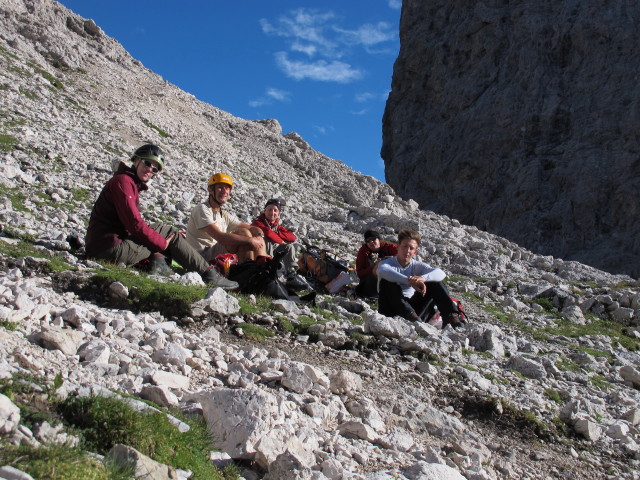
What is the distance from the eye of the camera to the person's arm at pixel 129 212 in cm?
883

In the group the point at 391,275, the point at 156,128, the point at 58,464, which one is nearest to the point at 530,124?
the point at 156,128

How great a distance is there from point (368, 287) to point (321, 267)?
107 cm

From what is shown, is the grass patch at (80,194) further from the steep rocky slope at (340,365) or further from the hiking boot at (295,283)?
the hiking boot at (295,283)

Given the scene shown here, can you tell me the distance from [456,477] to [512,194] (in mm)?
54645

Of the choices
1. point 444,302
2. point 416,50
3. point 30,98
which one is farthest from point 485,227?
point 444,302

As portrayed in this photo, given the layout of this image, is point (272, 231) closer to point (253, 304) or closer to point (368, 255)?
point (368, 255)

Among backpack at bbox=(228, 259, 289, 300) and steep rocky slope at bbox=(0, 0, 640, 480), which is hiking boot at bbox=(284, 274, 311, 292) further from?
backpack at bbox=(228, 259, 289, 300)

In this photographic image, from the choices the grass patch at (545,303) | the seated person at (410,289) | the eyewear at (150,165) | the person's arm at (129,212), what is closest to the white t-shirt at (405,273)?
the seated person at (410,289)

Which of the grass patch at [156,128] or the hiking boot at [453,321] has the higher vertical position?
A: the grass patch at [156,128]

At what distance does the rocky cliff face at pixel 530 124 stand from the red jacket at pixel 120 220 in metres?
44.9

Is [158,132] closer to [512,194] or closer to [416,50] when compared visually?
[512,194]

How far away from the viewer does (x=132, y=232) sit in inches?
351

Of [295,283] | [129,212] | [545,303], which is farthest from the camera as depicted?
[545,303]

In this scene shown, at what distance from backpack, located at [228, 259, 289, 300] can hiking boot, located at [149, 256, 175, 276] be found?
3.20 feet
